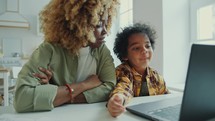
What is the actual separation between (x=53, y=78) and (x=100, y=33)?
0.85 feet

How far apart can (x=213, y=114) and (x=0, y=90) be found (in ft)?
8.34

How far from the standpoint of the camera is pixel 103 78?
89 centimetres

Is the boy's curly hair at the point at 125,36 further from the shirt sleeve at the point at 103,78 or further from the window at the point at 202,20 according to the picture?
the window at the point at 202,20

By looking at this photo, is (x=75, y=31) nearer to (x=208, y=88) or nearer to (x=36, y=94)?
(x=36, y=94)

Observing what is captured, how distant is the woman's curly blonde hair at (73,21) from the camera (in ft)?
2.73

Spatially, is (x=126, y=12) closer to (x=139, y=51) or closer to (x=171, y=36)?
(x=171, y=36)

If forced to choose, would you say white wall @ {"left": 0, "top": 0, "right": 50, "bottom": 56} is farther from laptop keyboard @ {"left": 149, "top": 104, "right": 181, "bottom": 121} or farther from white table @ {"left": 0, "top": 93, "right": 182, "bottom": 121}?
laptop keyboard @ {"left": 149, "top": 104, "right": 181, "bottom": 121}

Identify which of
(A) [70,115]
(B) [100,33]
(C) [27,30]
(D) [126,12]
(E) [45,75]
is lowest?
(A) [70,115]

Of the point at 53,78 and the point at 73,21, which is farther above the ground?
the point at 73,21

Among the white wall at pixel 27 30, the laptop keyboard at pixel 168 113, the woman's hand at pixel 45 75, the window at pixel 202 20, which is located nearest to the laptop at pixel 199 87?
the laptop keyboard at pixel 168 113

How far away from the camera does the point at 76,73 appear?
87cm

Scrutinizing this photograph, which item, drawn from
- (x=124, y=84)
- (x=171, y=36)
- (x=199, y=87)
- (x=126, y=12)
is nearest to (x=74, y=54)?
(x=124, y=84)

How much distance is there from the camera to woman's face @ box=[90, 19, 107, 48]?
0.89m

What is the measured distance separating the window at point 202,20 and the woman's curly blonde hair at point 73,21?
0.93 meters
